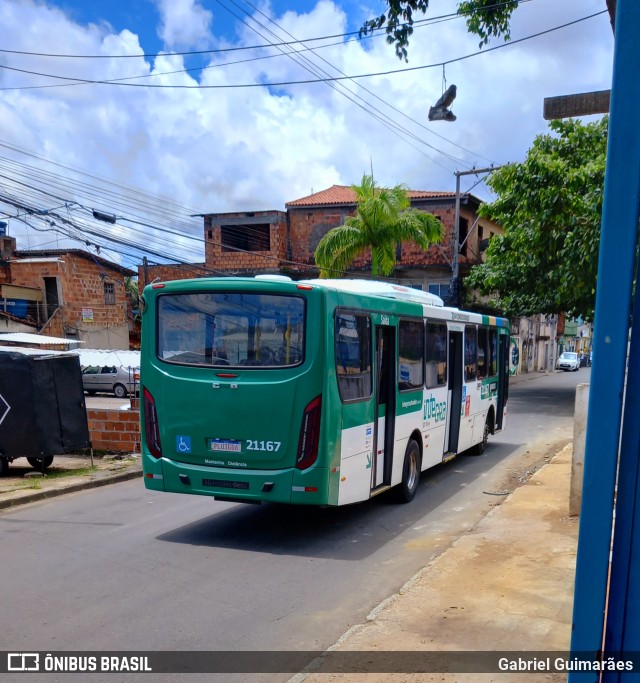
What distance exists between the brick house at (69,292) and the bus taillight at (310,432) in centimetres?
2981

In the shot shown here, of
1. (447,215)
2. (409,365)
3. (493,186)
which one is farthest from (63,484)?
(447,215)

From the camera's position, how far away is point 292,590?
231 inches

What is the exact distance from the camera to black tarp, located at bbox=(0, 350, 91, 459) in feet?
34.2

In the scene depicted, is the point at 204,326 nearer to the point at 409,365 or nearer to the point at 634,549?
the point at 409,365

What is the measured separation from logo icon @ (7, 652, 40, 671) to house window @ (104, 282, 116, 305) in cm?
3518

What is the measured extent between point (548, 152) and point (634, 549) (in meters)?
21.4

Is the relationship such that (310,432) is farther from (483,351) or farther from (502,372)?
(502,372)

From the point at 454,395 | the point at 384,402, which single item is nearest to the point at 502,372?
the point at 454,395

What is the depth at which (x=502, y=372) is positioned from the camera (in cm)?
1442

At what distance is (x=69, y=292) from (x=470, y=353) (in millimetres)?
28655

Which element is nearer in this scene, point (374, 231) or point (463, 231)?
point (374, 231)

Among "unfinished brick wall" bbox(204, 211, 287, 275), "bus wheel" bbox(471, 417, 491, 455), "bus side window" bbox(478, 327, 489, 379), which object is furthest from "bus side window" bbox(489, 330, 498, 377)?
"unfinished brick wall" bbox(204, 211, 287, 275)

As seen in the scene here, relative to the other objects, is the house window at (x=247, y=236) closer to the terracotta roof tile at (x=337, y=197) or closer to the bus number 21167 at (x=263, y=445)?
the terracotta roof tile at (x=337, y=197)

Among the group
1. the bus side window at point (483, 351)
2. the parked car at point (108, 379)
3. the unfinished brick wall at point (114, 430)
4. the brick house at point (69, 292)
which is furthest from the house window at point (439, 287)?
the unfinished brick wall at point (114, 430)
